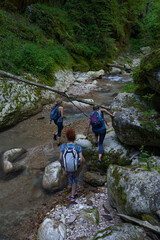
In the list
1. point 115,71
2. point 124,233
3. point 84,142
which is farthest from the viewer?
point 115,71

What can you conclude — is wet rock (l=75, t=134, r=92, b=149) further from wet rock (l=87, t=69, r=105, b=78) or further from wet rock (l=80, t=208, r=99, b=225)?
wet rock (l=87, t=69, r=105, b=78)

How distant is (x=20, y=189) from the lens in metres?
4.95

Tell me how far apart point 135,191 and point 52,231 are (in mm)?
1782

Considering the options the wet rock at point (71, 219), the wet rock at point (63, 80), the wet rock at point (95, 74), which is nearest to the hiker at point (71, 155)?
the wet rock at point (71, 219)

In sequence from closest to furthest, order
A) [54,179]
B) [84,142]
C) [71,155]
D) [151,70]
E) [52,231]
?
1. [52,231]
2. [71,155]
3. [151,70]
4. [54,179]
5. [84,142]

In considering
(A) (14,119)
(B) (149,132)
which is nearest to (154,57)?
(B) (149,132)

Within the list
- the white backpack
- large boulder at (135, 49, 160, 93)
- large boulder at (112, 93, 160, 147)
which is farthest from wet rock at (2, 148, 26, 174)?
large boulder at (135, 49, 160, 93)

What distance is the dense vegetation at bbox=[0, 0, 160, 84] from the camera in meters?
11.5

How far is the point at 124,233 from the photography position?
2.67 m

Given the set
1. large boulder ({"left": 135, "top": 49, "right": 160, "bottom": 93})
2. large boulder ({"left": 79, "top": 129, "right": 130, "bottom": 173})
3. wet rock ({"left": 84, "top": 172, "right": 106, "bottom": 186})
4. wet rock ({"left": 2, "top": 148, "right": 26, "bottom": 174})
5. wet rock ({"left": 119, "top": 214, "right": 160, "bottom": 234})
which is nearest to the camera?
wet rock ({"left": 119, "top": 214, "right": 160, "bottom": 234})

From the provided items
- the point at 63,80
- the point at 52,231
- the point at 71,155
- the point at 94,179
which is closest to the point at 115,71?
the point at 63,80

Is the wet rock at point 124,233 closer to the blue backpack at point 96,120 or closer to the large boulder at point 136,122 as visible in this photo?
the large boulder at point 136,122

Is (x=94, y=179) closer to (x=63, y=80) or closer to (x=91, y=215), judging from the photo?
(x=91, y=215)

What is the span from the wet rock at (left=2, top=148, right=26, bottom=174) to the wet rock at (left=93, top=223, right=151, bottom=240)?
12.2 ft
